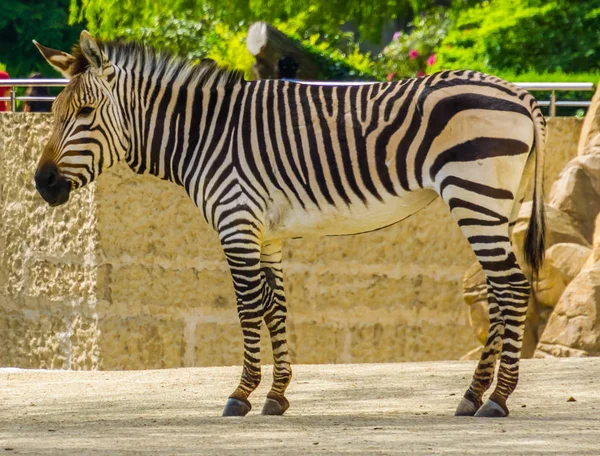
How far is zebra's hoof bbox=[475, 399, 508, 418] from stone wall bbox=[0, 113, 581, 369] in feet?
16.3

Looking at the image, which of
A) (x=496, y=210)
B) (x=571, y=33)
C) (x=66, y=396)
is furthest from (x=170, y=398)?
(x=571, y=33)

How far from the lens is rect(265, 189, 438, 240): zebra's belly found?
7.89 m

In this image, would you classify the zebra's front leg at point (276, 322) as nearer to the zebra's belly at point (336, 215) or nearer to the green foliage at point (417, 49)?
the zebra's belly at point (336, 215)

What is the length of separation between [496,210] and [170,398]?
2545mm

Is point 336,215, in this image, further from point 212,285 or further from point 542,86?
point 212,285

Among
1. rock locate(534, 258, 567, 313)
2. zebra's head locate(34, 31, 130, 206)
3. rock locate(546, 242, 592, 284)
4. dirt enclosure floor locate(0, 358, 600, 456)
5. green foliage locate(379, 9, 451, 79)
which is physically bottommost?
dirt enclosure floor locate(0, 358, 600, 456)

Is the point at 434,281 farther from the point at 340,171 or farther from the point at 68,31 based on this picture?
the point at 68,31

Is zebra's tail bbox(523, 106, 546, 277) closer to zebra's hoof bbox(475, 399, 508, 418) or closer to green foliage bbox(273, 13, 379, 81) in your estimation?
zebra's hoof bbox(475, 399, 508, 418)

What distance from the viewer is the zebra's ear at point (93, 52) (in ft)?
26.3

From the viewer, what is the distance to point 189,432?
23.2ft

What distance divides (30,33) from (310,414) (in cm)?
2400

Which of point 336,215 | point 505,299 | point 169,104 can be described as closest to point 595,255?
point 505,299

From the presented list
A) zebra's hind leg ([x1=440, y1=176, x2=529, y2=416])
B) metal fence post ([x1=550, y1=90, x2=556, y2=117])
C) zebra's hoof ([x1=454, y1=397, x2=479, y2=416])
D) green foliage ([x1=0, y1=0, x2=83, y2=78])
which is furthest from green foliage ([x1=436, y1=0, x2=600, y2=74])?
green foliage ([x1=0, y1=0, x2=83, y2=78])

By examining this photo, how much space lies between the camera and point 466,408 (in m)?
7.77
